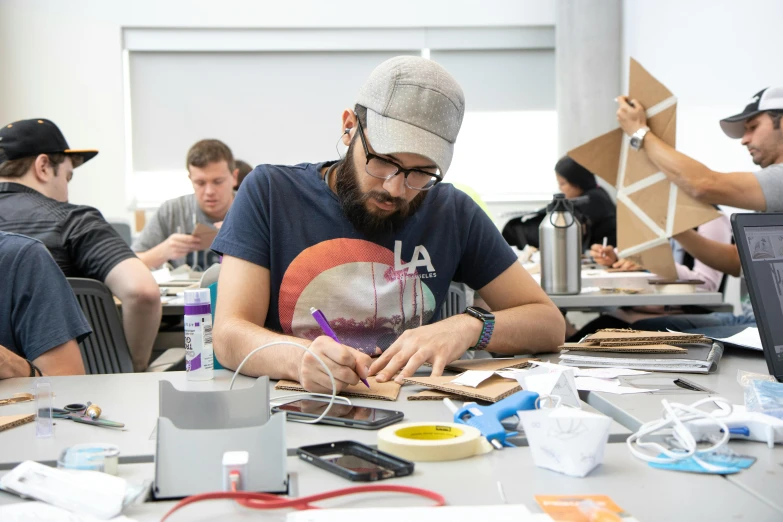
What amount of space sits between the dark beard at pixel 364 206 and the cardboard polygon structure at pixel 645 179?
38.7 inches

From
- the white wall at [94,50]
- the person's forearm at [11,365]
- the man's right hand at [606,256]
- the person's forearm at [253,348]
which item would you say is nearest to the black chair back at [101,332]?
the person's forearm at [11,365]

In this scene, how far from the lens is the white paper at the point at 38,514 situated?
76 centimetres

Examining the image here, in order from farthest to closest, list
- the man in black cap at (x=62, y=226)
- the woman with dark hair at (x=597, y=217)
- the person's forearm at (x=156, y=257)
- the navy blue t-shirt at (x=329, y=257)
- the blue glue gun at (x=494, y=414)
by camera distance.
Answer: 1. the woman with dark hair at (x=597, y=217)
2. the person's forearm at (x=156, y=257)
3. the man in black cap at (x=62, y=226)
4. the navy blue t-shirt at (x=329, y=257)
5. the blue glue gun at (x=494, y=414)

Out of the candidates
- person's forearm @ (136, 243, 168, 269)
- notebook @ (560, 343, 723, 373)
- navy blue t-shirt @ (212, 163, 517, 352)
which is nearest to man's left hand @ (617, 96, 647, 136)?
navy blue t-shirt @ (212, 163, 517, 352)

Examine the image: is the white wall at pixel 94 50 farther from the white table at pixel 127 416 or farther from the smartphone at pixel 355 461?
the smartphone at pixel 355 461

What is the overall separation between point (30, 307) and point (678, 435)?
4.19 ft

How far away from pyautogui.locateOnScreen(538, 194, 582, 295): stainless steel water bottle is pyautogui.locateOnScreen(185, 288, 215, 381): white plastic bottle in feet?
5.04

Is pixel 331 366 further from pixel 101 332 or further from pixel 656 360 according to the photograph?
pixel 101 332

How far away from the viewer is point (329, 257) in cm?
173

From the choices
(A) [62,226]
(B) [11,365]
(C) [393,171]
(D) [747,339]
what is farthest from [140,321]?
A: (D) [747,339]

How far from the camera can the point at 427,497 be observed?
0.81 meters

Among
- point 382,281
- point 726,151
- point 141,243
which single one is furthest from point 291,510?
point 726,151

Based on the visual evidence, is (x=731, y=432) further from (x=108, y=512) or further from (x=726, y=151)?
(x=726, y=151)

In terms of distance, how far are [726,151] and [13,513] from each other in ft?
15.2
